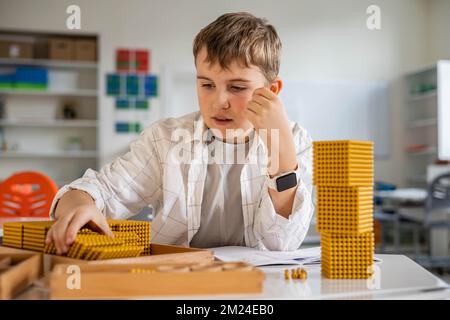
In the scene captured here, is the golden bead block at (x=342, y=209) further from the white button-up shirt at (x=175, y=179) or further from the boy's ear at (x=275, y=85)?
the boy's ear at (x=275, y=85)

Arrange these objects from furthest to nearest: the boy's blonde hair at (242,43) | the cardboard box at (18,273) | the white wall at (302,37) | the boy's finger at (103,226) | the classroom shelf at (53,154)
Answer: the white wall at (302,37)
the classroom shelf at (53,154)
the boy's blonde hair at (242,43)
the boy's finger at (103,226)
the cardboard box at (18,273)

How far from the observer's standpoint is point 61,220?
68cm

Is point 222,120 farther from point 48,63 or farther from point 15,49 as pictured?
point 15,49

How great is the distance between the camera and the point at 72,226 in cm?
67

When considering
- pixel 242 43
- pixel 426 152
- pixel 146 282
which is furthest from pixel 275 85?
pixel 426 152

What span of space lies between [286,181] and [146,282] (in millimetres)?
376

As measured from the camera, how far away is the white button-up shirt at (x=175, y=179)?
104 centimetres

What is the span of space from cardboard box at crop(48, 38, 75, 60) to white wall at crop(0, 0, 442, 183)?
134 mm

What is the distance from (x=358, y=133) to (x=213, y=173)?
4.74 meters

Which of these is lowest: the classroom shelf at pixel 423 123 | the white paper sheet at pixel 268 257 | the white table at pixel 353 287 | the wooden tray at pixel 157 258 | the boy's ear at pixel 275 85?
the white paper sheet at pixel 268 257

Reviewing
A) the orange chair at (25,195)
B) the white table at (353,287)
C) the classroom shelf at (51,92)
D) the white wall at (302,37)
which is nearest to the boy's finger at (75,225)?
the white table at (353,287)

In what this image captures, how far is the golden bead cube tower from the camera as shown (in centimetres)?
64

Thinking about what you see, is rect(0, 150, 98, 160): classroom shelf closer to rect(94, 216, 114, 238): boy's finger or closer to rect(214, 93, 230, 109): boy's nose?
rect(214, 93, 230, 109): boy's nose
